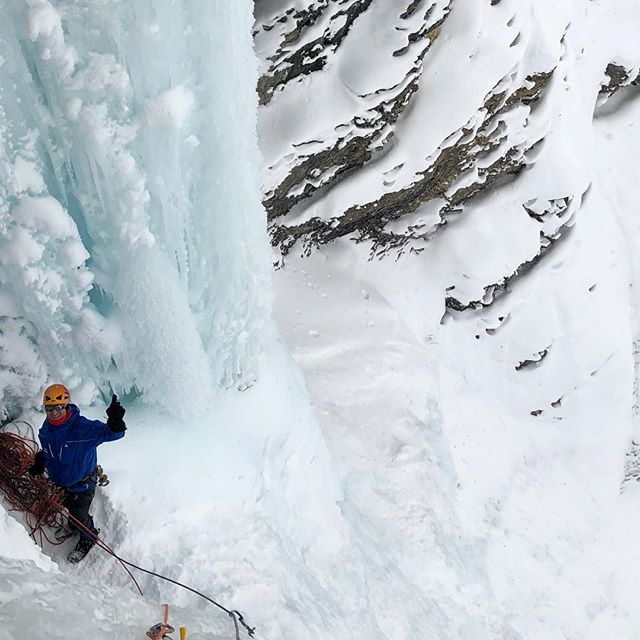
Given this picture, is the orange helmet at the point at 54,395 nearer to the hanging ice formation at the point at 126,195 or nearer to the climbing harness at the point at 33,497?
the hanging ice formation at the point at 126,195

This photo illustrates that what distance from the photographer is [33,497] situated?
414cm

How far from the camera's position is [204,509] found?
4461 mm

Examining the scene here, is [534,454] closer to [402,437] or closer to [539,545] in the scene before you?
[539,545]

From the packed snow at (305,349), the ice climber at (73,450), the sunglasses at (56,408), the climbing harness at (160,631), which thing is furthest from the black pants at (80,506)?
the climbing harness at (160,631)

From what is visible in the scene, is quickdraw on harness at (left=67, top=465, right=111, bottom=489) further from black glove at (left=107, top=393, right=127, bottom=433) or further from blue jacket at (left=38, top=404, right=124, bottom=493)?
black glove at (left=107, top=393, right=127, bottom=433)

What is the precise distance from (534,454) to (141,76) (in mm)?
7484

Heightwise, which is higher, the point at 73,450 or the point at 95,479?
the point at 73,450

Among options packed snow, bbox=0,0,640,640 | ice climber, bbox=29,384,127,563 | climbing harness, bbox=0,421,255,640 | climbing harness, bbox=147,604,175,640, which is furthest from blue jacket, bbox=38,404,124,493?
climbing harness, bbox=147,604,175,640

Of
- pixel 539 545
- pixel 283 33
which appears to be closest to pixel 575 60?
pixel 283 33

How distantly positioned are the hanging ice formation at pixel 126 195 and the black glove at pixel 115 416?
68 cm

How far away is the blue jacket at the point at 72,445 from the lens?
12.5 ft

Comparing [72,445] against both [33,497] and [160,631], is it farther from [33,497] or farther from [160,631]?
[160,631]

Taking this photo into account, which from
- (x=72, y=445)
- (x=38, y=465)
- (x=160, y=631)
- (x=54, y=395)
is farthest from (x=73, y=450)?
(x=160, y=631)

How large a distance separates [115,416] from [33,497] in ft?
3.33
